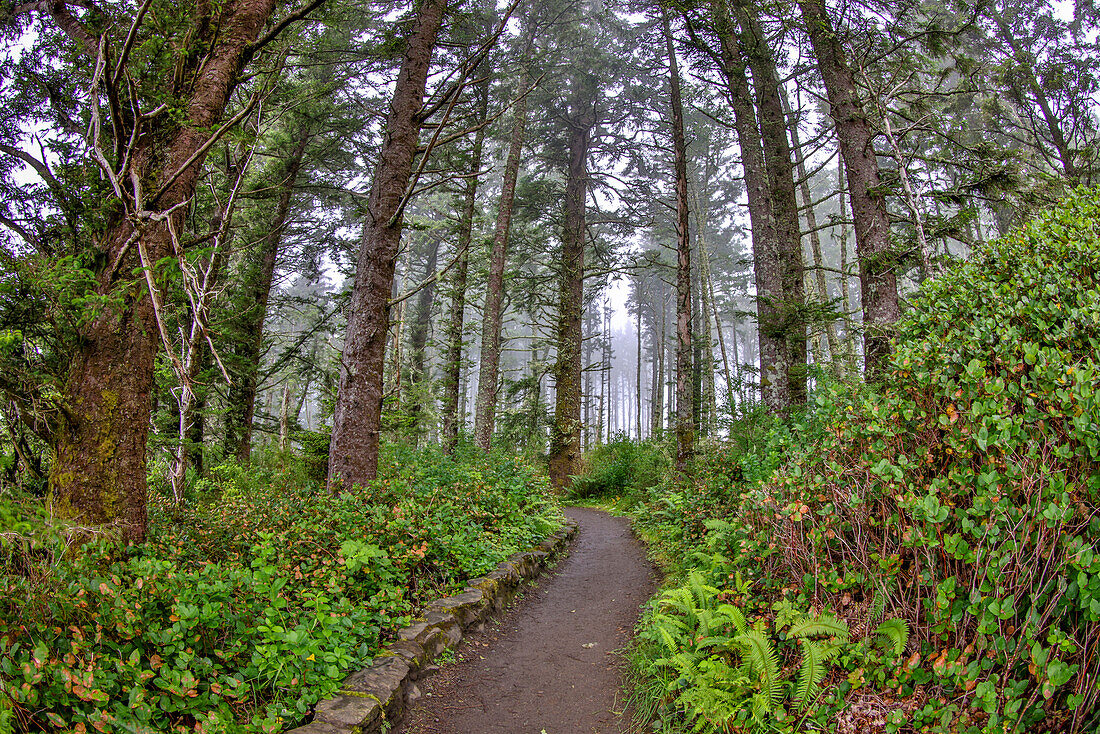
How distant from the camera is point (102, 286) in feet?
11.2

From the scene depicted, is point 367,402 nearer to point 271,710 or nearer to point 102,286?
point 102,286

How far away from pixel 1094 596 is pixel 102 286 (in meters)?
5.74

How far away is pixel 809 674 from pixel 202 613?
11.8 feet

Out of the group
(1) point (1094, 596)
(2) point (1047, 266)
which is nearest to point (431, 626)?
(1) point (1094, 596)

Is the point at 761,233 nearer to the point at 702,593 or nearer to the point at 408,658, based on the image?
the point at 702,593

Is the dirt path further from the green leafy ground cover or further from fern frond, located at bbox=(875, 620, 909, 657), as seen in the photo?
fern frond, located at bbox=(875, 620, 909, 657)

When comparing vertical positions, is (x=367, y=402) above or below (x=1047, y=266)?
below

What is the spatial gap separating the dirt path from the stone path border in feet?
0.49

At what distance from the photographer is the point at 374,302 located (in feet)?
21.1

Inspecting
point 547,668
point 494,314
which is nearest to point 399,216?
point 547,668

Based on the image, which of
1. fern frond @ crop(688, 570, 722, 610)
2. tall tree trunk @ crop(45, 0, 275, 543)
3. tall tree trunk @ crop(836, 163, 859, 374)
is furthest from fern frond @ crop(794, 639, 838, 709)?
tall tree trunk @ crop(45, 0, 275, 543)

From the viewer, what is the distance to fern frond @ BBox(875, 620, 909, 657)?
2.77 meters

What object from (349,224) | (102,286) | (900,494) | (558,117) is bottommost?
(900,494)

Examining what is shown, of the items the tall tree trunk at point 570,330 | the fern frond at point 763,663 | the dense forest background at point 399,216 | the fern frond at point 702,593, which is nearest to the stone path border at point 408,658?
the dense forest background at point 399,216
